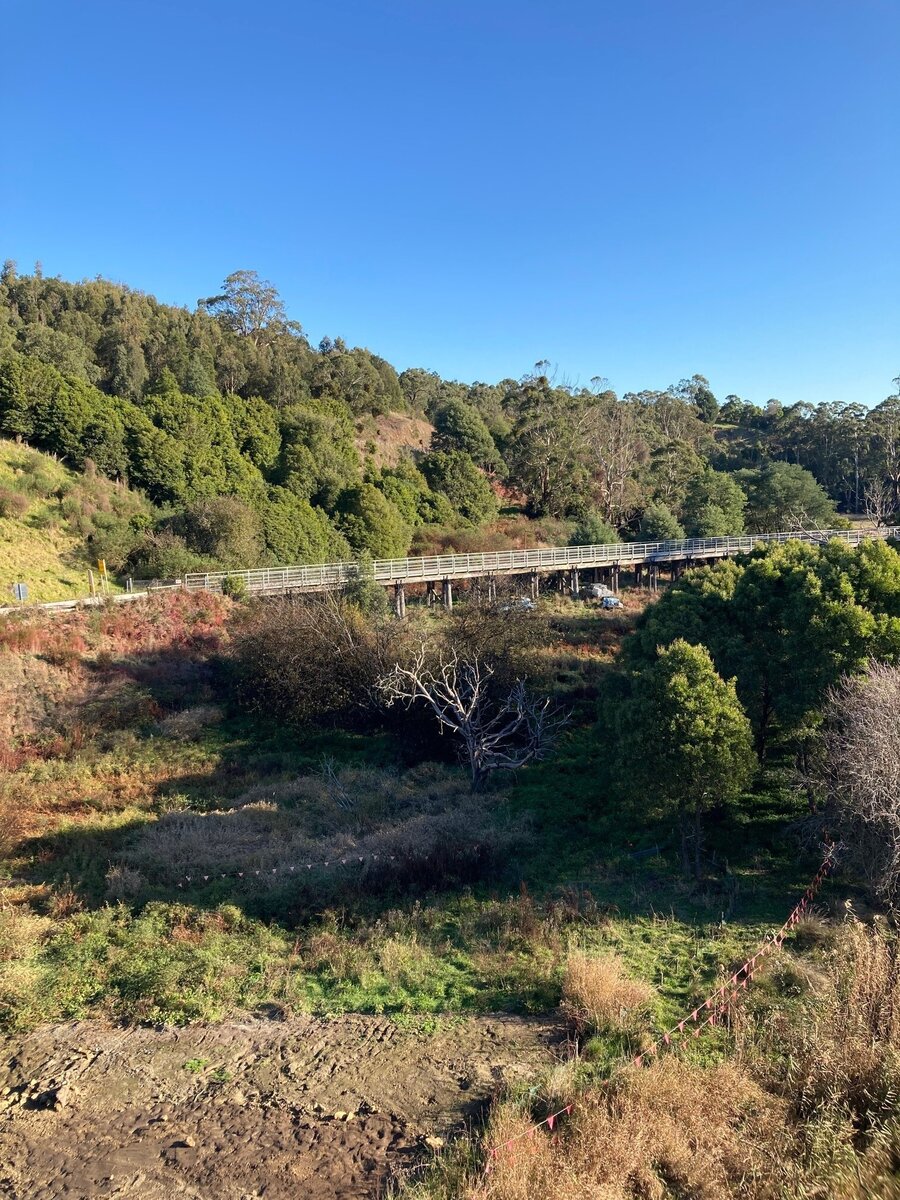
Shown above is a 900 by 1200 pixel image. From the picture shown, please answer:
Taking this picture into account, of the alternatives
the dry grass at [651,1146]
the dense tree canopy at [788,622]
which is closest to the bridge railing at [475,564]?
the dense tree canopy at [788,622]

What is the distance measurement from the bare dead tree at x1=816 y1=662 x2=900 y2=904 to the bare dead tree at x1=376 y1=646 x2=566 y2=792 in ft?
26.0

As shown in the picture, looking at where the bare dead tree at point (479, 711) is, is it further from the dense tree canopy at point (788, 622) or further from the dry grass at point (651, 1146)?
the dry grass at point (651, 1146)

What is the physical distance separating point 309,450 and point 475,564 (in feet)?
48.6

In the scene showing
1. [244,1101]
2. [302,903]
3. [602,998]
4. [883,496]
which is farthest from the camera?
[883,496]

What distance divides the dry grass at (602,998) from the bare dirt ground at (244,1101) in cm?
39

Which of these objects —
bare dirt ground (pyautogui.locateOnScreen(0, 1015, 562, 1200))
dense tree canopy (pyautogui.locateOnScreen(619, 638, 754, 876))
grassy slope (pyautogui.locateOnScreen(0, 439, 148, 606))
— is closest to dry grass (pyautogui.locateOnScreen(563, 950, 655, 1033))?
bare dirt ground (pyautogui.locateOnScreen(0, 1015, 562, 1200))

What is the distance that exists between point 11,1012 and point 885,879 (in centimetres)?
1278

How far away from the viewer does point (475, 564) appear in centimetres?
3997

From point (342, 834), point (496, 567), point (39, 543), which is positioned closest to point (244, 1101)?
point (342, 834)

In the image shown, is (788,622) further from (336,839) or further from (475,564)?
(475,564)

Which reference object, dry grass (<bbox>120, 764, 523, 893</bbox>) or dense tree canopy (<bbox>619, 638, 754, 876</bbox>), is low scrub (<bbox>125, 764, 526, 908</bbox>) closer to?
dry grass (<bbox>120, 764, 523, 893</bbox>)

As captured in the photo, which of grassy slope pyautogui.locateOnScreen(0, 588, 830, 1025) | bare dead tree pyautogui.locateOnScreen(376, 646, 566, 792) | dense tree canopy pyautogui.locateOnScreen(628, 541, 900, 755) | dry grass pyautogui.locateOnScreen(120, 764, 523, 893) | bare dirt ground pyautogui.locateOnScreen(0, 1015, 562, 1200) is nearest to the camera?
bare dirt ground pyautogui.locateOnScreen(0, 1015, 562, 1200)

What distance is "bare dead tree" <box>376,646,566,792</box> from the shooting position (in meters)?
19.1

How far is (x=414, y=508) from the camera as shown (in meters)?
50.3
